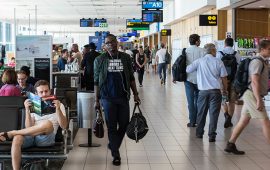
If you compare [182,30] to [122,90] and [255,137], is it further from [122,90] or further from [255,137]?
[122,90]

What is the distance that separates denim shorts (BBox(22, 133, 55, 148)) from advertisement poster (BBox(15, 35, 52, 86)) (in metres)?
5.01

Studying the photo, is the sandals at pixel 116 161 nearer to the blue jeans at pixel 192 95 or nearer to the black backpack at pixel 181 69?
the black backpack at pixel 181 69

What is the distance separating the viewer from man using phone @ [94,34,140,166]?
20.9ft

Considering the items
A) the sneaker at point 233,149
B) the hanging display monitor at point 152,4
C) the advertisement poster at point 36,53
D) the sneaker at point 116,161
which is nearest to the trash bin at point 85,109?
the sneaker at point 116,161

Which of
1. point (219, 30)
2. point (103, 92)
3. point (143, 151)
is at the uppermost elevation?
point (219, 30)

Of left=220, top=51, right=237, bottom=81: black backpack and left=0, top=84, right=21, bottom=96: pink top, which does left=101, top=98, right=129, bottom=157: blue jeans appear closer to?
left=0, top=84, right=21, bottom=96: pink top

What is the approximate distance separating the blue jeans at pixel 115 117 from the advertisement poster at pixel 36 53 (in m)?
4.29

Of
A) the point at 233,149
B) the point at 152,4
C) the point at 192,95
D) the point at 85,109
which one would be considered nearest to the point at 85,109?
the point at 85,109

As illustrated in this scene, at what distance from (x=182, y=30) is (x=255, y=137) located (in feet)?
61.8

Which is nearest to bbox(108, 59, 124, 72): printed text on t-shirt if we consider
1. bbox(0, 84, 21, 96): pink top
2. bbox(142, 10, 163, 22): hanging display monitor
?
bbox(0, 84, 21, 96): pink top

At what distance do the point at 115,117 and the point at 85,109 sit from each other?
100cm

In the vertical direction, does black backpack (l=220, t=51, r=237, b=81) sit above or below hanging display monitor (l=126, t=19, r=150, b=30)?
below

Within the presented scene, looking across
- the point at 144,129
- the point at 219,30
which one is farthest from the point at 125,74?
the point at 219,30

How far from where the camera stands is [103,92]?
21.1ft
